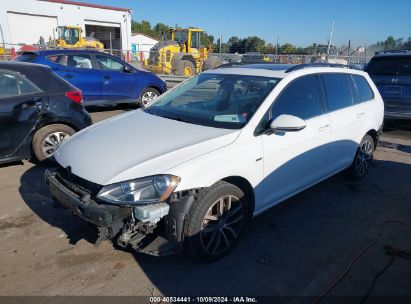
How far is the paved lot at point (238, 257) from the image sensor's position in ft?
9.79

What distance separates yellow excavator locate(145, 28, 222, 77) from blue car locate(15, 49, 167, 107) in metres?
10.2

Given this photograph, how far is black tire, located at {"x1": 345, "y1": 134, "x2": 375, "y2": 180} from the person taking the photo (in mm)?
5266

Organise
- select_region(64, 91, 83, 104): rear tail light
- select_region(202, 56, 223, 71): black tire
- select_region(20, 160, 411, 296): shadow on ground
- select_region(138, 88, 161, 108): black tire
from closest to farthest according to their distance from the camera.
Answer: select_region(20, 160, 411, 296): shadow on ground < select_region(64, 91, 83, 104): rear tail light < select_region(138, 88, 161, 108): black tire < select_region(202, 56, 223, 71): black tire

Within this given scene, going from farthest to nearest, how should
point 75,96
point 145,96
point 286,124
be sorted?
point 145,96, point 75,96, point 286,124

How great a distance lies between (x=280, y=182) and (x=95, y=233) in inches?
76.8

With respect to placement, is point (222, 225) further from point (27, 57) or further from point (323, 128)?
point (27, 57)

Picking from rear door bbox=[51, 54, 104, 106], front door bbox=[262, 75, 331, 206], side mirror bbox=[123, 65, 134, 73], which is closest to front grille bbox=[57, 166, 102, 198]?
front door bbox=[262, 75, 331, 206]

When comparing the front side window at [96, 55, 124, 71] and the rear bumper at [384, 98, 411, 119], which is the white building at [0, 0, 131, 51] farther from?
the rear bumper at [384, 98, 411, 119]

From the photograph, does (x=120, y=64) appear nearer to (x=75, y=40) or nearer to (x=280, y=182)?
(x=280, y=182)

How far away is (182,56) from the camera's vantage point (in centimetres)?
2125

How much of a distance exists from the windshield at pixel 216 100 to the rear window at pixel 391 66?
19.0 feet

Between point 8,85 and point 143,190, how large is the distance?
345 centimetres

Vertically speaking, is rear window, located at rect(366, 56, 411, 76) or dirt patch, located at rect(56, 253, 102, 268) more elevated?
rear window, located at rect(366, 56, 411, 76)

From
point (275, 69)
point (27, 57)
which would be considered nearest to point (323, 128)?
point (275, 69)
